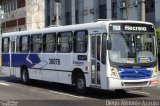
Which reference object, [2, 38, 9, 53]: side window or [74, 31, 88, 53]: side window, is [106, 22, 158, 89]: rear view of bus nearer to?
[74, 31, 88, 53]: side window

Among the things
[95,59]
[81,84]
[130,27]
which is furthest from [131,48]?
[81,84]

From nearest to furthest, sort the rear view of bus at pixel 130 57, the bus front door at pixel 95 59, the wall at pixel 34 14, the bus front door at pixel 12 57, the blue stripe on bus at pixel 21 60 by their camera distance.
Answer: the rear view of bus at pixel 130 57 < the bus front door at pixel 95 59 < the blue stripe on bus at pixel 21 60 < the bus front door at pixel 12 57 < the wall at pixel 34 14

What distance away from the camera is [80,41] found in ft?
60.2

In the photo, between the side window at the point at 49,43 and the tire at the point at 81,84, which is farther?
the side window at the point at 49,43

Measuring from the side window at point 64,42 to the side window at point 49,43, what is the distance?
0.52 meters

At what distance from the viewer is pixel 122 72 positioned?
54.1ft

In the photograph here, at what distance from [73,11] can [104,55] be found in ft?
116

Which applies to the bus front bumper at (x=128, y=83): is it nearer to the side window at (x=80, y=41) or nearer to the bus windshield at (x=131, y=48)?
the bus windshield at (x=131, y=48)

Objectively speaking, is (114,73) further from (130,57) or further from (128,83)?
(130,57)

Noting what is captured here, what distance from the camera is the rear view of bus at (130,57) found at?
16438mm

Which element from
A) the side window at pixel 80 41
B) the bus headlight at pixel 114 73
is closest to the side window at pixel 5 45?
the side window at pixel 80 41

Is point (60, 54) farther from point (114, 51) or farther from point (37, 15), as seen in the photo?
point (37, 15)

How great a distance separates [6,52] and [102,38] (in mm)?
10732

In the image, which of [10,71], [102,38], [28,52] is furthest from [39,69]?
[102,38]
